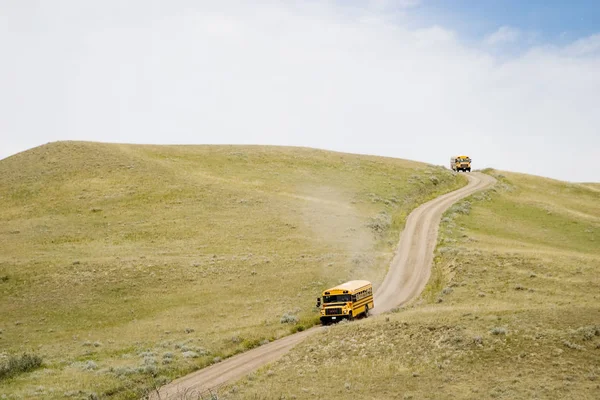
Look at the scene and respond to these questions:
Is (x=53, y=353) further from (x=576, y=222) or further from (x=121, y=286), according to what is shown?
(x=576, y=222)

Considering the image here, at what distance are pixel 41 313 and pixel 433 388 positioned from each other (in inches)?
1308

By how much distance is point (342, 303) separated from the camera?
4075cm

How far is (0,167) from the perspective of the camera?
95625mm

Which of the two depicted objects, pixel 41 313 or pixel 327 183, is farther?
pixel 327 183

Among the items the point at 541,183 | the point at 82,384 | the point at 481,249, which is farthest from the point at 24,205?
the point at 541,183

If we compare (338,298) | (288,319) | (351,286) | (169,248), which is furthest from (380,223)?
(288,319)

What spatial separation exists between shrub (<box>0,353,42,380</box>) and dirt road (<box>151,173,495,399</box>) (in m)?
9.05

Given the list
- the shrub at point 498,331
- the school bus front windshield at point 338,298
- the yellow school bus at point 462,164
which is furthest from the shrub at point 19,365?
the yellow school bus at point 462,164

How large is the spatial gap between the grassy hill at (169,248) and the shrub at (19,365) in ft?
3.71

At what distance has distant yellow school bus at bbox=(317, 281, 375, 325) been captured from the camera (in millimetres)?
40406

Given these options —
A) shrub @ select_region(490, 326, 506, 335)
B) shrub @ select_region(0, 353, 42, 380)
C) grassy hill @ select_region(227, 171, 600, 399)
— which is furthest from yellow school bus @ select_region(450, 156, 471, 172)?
shrub @ select_region(0, 353, 42, 380)

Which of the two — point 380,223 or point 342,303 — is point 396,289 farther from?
point 380,223

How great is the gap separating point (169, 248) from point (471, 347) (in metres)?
39.4

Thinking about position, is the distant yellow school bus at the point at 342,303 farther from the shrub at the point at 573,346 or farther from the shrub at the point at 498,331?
the shrub at the point at 573,346
